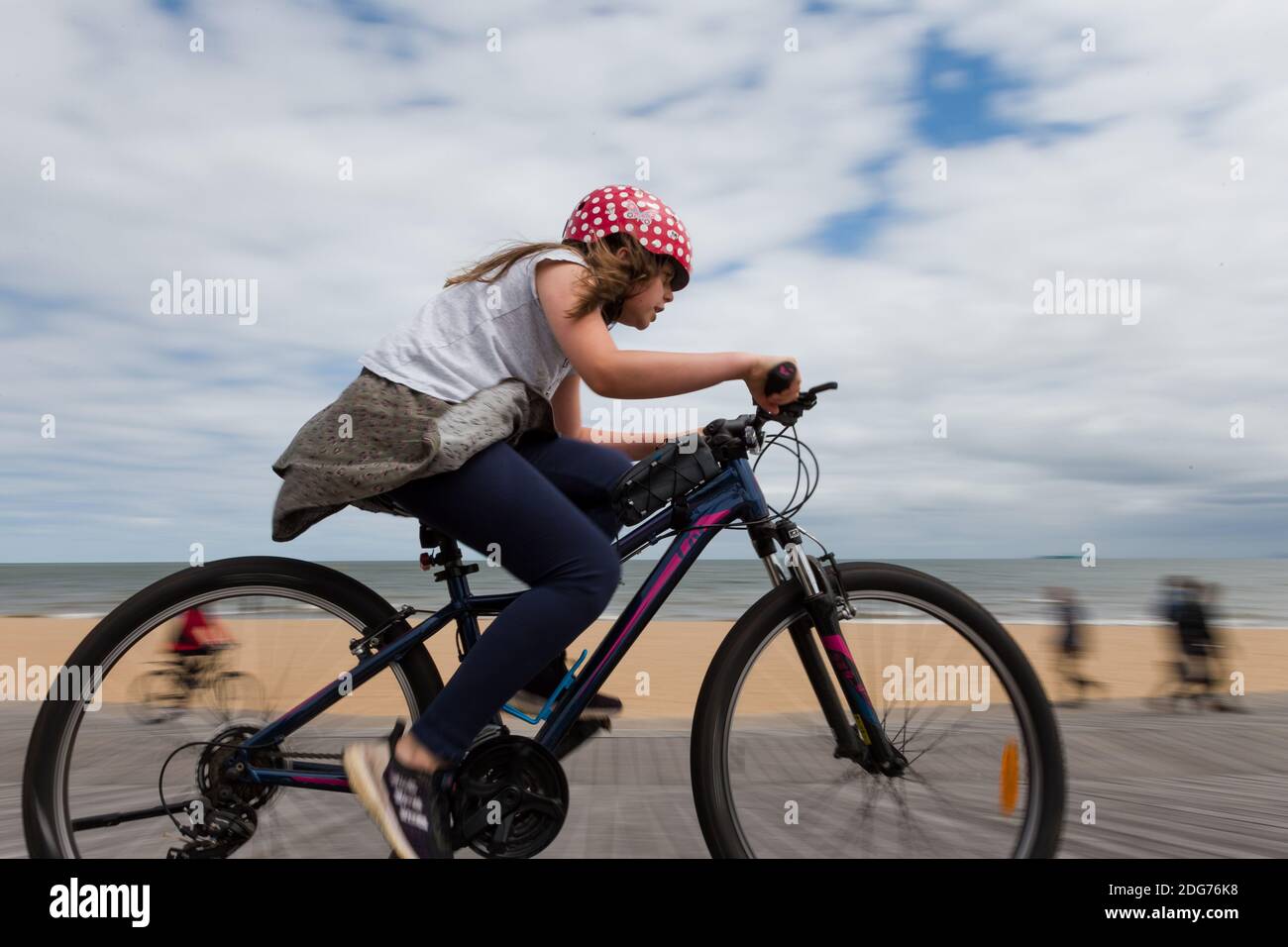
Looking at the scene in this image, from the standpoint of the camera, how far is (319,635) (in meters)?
2.26

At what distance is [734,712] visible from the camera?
2.10 metres

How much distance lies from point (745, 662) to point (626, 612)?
0.32m

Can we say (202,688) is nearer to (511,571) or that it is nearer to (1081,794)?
(511,571)

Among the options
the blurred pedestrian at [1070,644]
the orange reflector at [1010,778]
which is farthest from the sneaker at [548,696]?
the blurred pedestrian at [1070,644]

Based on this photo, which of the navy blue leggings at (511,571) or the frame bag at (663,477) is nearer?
the navy blue leggings at (511,571)

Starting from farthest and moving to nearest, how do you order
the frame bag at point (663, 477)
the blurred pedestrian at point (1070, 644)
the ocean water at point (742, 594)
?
1. the ocean water at point (742, 594)
2. the blurred pedestrian at point (1070, 644)
3. the frame bag at point (663, 477)

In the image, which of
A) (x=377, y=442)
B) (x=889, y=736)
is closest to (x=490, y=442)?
(x=377, y=442)

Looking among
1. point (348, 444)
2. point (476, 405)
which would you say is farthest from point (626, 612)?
point (348, 444)

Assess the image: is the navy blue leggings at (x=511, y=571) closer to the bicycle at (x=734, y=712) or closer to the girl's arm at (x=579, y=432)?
the bicycle at (x=734, y=712)

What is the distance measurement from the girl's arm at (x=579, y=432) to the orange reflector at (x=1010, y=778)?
3.90 ft

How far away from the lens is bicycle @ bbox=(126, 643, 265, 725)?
225cm

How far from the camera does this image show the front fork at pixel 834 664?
2.20m

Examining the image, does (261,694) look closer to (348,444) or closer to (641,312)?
(348,444)

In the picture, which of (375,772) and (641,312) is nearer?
(375,772)
